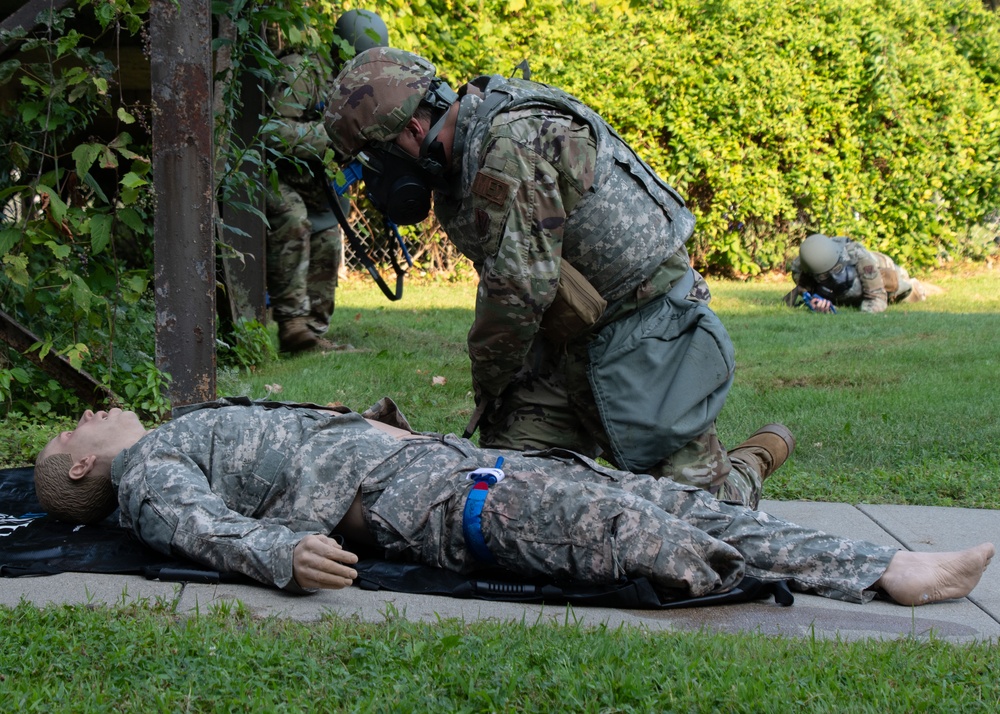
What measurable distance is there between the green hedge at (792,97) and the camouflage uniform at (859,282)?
2181 millimetres

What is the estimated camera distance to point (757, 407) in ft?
Result: 20.4

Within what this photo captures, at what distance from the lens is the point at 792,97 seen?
504 inches

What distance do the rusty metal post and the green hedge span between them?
8.28 meters

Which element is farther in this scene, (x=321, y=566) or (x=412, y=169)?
(x=412, y=169)

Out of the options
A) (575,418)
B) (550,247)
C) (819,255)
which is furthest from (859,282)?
Answer: (550,247)

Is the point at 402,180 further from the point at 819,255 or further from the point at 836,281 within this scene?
the point at 836,281

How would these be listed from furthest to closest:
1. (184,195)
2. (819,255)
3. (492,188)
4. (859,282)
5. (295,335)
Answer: (859,282)
(819,255)
(295,335)
(184,195)
(492,188)

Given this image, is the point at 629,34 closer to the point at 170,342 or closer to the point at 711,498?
the point at 170,342

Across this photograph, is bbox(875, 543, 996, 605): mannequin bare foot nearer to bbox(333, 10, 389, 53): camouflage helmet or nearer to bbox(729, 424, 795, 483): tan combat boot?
bbox(729, 424, 795, 483): tan combat boot

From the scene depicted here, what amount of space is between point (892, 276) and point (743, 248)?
2.85 meters

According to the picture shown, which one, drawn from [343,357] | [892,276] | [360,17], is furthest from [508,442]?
[892,276]

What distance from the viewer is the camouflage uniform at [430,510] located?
110 inches

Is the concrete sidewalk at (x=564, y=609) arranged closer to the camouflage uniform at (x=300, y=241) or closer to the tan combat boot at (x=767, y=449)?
the tan combat boot at (x=767, y=449)

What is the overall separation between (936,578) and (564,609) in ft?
3.44
